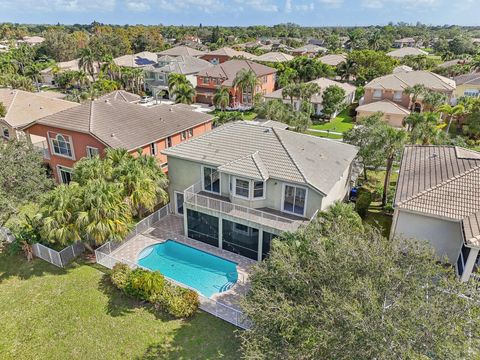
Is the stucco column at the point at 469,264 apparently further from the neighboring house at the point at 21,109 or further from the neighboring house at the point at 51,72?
the neighboring house at the point at 51,72

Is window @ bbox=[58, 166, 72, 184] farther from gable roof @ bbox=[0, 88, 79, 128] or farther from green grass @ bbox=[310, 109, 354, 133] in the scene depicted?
green grass @ bbox=[310, 109, 354, 133]

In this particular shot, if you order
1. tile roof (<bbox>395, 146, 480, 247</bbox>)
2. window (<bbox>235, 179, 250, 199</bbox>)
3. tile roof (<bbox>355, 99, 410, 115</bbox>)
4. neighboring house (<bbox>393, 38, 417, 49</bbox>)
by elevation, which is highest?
neighboring house (<bbox>393, 38, 417, 49</bbox>)

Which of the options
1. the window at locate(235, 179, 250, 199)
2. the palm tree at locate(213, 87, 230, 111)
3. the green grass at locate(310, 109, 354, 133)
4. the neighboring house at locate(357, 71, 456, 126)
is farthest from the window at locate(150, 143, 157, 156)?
the neighboring house at locate(357, 71, 456, 126)

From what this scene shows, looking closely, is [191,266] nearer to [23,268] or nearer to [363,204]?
[23,268]

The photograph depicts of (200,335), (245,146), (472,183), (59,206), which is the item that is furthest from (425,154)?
(59,206)

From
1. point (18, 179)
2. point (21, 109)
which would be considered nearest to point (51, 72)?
point (21, 109)

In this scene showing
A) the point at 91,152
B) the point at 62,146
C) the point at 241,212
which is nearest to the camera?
the point at 241,212

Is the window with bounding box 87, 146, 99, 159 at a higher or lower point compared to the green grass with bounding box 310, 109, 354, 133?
higher
